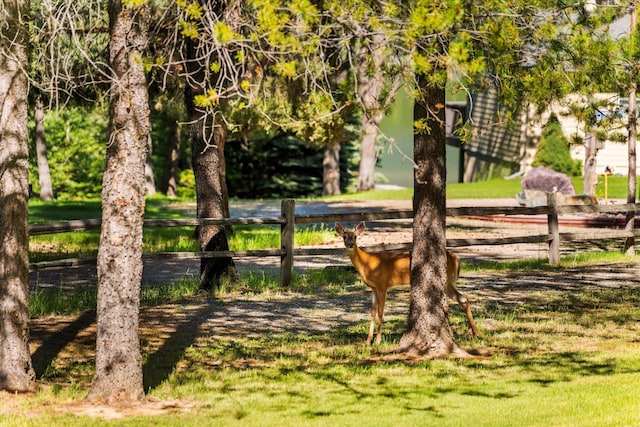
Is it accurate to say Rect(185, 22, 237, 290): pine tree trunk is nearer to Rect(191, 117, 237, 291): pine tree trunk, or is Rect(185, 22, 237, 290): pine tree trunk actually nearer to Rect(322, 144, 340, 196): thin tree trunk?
Rect(191, 117, 237, 291): pine tree trunk

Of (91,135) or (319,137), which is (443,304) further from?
(91,135)

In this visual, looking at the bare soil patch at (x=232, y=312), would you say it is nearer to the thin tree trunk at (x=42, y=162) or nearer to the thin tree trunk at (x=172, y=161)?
the thin tree trunk at (x=42, y=162)

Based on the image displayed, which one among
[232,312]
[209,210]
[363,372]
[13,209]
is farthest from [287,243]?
[13,209]

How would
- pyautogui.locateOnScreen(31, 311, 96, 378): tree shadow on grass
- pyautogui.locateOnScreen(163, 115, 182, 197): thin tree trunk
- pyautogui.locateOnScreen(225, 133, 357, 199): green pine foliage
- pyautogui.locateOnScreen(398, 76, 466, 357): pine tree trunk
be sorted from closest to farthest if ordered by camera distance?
pyautogui.locateOnScreen(31, 311, 96, 378): tree shadow on grass, pyautogui.locateOnScreen(398, 76, 466, 357): pine tree trunk, pyautogui.locateOnScreen(163, 115, 182, 197): thin tree trunk, pyautogui.locateOnScreen(225, 133, 357, 199): green pine foliage

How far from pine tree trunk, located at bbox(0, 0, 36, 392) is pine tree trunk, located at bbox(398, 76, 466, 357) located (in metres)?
3.98

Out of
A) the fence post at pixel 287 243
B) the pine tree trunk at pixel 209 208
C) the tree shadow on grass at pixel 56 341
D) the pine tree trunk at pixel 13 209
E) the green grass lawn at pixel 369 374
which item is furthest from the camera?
the fence post at pixel 287 243

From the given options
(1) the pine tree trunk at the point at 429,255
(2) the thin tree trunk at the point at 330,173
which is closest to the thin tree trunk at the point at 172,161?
(2) the thin tree trunk at the point at 330,173

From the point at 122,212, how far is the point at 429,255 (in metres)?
3.68

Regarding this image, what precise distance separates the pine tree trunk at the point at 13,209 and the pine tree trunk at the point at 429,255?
3.98 metres

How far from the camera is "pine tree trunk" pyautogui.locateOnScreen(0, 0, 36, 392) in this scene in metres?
10.1

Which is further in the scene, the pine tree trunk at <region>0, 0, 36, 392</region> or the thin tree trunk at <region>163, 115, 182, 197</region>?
the thin tree trunk at <region>163, 115, 182, 197</region>

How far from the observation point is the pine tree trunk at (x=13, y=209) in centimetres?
1009

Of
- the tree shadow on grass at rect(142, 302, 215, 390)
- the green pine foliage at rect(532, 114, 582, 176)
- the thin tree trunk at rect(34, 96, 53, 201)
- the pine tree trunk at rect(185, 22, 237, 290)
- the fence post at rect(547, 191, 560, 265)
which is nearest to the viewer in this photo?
the tree shadow on grass at rect(142, 302, 215, 390)

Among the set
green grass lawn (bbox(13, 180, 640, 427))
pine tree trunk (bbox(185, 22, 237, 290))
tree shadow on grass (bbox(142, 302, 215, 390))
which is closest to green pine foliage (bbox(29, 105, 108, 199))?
pine tree trunk (bbox(185, 22, 237, 290))
